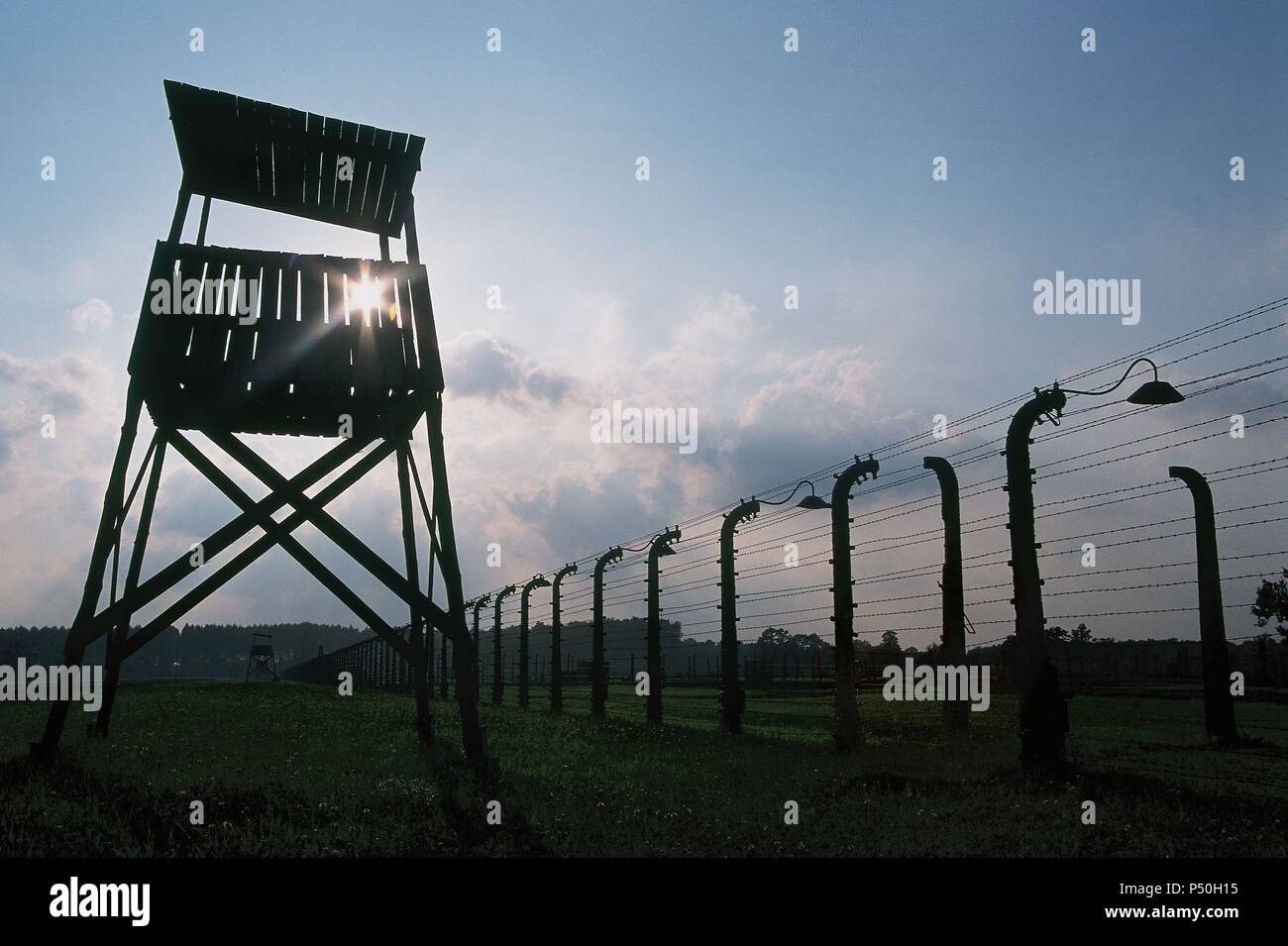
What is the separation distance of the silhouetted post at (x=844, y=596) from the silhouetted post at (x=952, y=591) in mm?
1136

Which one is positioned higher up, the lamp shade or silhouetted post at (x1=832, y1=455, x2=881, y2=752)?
the lamp shade

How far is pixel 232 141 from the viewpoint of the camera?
29.6ft

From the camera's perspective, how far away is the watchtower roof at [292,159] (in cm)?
884

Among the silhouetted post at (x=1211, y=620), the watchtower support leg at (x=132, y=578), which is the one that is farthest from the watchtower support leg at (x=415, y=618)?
the silhouetted post at (x=1211, y=620)

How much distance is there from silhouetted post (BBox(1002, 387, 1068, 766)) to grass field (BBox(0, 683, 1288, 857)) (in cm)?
40

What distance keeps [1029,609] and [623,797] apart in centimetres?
475

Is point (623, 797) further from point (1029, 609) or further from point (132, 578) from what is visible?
point (132, 578)

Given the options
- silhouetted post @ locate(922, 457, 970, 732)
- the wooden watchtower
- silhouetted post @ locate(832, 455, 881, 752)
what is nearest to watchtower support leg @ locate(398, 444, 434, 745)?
the wooden watchtower

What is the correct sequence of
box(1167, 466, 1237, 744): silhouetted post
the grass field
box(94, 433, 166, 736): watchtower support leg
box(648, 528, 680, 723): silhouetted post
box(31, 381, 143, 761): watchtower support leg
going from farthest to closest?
box(648, 528, 680, 723): silhouetted post < box(1167, 466, 1237, 744): silhouetted post < box(94, 433, 166, 736): watchtower support leg < box(31, 381, 143, 761): watchtower support leg < the grass field

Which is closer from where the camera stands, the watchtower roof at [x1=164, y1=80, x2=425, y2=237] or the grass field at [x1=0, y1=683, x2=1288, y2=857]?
the grass field at [x1=0, y1=683, x2=1288, y2=857]

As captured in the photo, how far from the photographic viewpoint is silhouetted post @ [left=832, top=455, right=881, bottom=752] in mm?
11327

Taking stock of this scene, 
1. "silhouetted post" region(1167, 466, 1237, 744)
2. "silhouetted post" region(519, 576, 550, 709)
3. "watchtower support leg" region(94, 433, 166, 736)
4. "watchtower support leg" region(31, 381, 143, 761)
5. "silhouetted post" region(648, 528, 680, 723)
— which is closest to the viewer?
"watchtower support leg" region(31, 381, 143, 761)

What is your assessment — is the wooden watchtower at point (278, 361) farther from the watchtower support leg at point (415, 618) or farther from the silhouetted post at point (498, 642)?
the silhouetted post at point (498, 642)

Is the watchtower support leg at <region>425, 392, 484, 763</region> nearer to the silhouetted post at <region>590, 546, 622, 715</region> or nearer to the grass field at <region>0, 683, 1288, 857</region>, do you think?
the grass field at <region>0, 683, 1288, 857</region>
